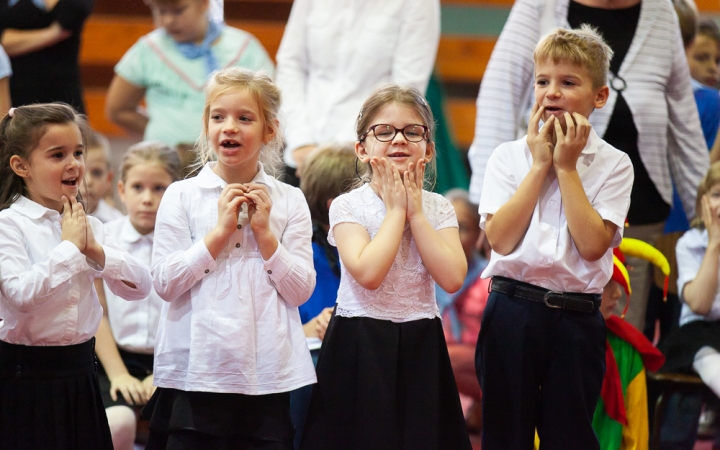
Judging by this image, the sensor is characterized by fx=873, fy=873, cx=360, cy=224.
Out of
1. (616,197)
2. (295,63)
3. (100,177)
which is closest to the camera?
(616,197)

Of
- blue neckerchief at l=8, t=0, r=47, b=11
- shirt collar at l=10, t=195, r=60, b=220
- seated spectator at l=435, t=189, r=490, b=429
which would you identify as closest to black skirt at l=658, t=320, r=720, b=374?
seated spectator at l=435, t=189, r=490, b=429

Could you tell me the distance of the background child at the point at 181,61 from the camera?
4168 millimetres

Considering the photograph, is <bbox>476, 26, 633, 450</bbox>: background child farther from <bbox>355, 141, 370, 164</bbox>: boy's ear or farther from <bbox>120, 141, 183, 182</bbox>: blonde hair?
<bbox>120, 141, 183, 182</bbox>: blonde hair

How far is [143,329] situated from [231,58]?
5.09 feet

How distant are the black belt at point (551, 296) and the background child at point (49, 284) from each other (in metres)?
1.05

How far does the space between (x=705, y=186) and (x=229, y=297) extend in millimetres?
1923

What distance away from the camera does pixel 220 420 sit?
2381 mm

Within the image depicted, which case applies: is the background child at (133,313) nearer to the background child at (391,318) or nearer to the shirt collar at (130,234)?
the shirt collar at (130,234)

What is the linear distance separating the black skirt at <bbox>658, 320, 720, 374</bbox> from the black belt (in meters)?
0.97

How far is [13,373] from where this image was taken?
7.70 ft

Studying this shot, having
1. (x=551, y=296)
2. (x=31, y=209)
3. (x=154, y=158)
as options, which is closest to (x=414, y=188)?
(x=551, y=296)

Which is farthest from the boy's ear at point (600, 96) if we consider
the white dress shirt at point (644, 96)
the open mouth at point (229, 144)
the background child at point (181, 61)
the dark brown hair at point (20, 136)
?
the background child at point (181, 61)

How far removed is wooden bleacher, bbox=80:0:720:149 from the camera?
691 cm

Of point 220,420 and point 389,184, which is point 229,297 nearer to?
point 220,420
